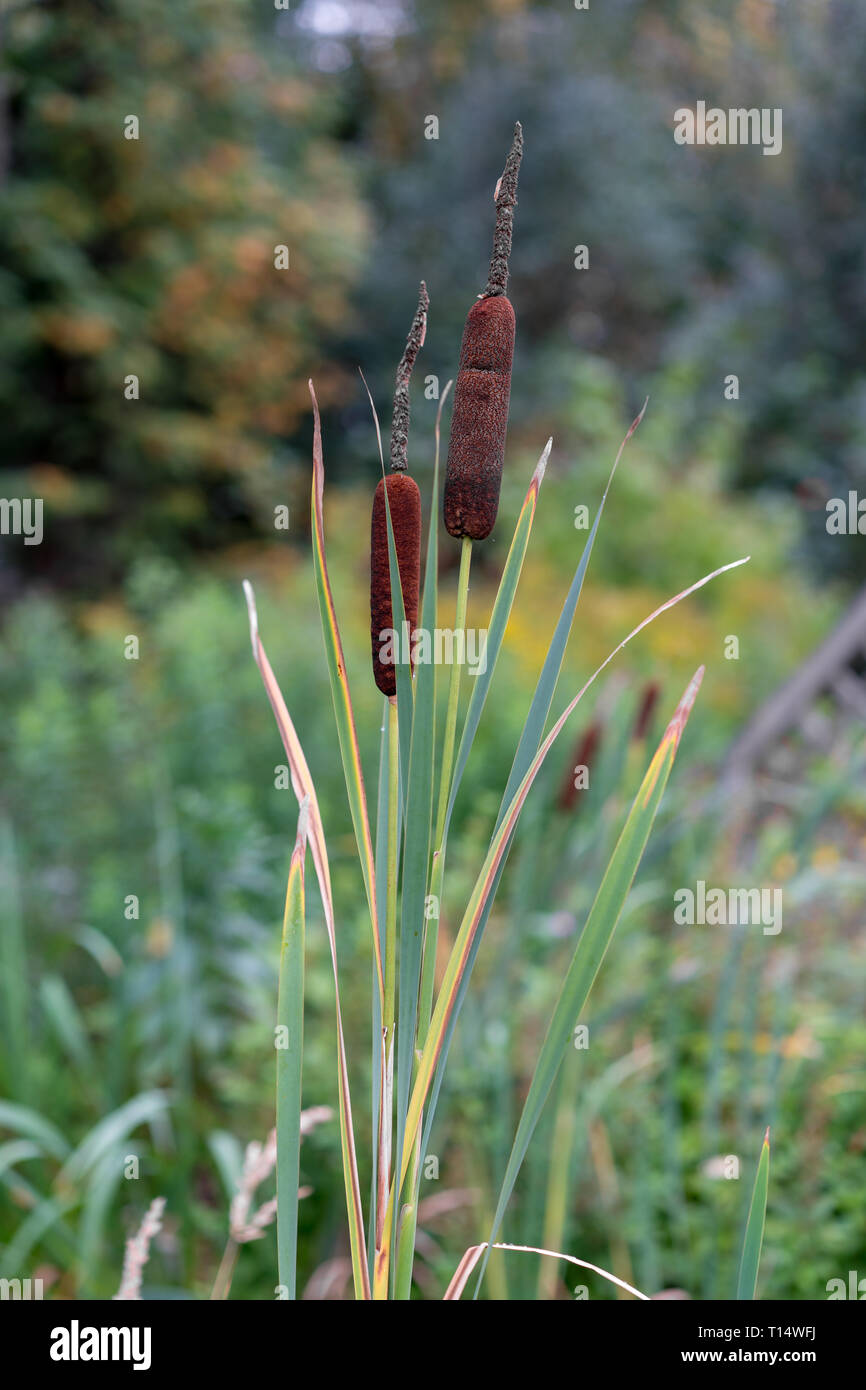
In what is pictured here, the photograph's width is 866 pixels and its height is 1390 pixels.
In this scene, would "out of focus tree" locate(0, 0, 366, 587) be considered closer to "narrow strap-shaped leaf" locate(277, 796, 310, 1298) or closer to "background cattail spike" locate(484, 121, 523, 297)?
"background cattail spike" locate(484, 121, 523, 297)

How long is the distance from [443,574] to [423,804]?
7.99 metres

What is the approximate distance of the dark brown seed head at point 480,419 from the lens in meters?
0.61

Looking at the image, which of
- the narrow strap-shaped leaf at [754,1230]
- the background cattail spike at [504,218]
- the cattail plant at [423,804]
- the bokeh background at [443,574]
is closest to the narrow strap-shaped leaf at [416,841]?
the cattail plant at [423,804]

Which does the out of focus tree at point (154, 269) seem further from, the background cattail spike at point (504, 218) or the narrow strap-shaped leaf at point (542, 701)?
the narrow strap-shaped leaf at point (542, 701)

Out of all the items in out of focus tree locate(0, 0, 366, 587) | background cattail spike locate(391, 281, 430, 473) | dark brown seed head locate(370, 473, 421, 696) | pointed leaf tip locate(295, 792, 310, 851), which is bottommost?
pointed leaf tip locate(295, 792, 310, 851)

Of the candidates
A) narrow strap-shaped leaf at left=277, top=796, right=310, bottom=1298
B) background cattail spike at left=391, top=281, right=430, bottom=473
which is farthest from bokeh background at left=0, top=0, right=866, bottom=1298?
background cattail spike at left=391, top=281, right=430, bottom=473

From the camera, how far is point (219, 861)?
8.34ft

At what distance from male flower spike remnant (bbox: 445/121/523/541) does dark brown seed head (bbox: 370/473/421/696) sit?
0.02 m

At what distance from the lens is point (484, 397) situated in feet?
2.00

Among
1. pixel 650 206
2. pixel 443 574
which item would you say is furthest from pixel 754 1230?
pixel 650 206

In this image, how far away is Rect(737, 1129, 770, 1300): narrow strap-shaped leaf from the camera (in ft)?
2.23

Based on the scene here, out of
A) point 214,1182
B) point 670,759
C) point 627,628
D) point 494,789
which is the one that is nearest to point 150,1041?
point 214,1182

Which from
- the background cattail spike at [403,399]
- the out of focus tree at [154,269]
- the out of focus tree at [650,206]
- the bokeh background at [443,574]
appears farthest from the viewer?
the out of focus tree at [154,269]

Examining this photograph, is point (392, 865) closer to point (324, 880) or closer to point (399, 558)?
point (324, 880)
